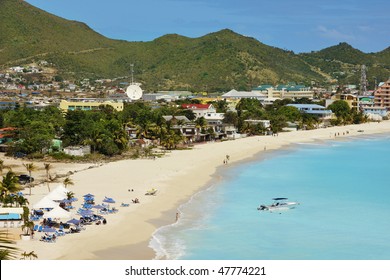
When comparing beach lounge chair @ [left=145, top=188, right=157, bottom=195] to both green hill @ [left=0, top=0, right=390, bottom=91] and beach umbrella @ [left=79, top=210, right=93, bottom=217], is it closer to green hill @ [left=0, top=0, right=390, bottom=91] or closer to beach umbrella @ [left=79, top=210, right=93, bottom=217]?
beach umbrella @ [left=79, top=210, right=93, bottom=217]

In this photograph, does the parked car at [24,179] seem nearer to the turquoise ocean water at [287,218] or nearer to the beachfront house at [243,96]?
the turquoise ocean water at [287,218]

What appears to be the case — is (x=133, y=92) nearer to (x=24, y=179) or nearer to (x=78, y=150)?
(x=78, y=150)

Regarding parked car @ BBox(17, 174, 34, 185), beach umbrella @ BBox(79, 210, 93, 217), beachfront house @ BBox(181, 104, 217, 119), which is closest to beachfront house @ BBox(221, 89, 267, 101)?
beachfront house @ BBox(181, 104, 217, 119)

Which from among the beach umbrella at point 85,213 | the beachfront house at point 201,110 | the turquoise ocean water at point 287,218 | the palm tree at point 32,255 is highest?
the beachfront house at point 201,110

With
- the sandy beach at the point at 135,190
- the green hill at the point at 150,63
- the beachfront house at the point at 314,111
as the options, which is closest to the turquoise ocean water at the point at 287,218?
A: the sandy beach at the point at 135,190

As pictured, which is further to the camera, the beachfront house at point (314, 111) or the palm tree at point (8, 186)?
the beachfront house at point (314, 111)

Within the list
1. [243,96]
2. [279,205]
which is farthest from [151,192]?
[243,96]
